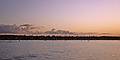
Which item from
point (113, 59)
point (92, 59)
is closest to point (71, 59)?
point (92, 59)

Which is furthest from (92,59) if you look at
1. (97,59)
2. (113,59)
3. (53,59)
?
(53,59)

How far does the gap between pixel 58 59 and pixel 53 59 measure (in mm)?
952

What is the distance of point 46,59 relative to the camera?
46.8 m

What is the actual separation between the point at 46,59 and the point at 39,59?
1.34 metres

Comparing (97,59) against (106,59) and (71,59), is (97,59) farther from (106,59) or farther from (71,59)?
(71,59)

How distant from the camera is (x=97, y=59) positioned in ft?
156

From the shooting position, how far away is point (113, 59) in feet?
156

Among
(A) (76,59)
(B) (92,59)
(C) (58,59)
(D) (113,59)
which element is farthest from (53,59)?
(D) (113,59)

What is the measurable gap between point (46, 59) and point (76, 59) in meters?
5.35

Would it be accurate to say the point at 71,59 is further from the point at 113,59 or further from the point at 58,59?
the point at 113,59

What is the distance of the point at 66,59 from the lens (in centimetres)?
4753

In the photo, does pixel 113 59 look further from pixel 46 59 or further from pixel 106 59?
pixel 46 59

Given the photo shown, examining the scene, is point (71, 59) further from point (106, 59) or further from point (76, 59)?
point (106, 59)

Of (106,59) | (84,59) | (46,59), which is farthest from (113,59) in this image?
(46,59)
